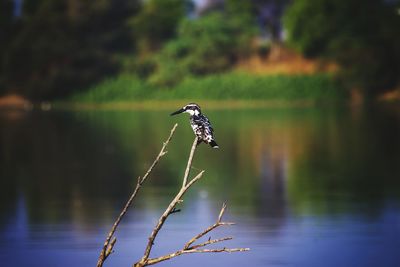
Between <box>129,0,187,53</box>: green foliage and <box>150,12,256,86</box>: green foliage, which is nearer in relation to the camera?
<box>150,12,256,86</box>: green foliage

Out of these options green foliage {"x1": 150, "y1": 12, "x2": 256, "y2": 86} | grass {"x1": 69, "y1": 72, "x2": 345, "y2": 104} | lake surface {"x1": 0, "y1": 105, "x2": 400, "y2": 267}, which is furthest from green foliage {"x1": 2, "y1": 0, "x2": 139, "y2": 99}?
lake surface {"x1": 0, "y1": 105, "x2": 400, "y2": 267}

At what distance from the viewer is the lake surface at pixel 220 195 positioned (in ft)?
54.6

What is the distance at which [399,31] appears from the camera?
71.2 m

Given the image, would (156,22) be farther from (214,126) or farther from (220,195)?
(220,195)

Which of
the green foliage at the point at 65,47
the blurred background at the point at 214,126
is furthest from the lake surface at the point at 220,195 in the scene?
the green foliage at the point at 65,47

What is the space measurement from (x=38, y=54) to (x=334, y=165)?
165 ft

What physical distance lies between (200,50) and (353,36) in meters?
9.25

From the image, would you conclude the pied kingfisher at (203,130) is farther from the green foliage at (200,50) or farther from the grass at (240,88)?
the green foliage at (200,50)

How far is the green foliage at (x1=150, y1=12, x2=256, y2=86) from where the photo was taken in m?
72.7

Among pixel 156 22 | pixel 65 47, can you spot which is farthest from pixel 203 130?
pixel 156 22

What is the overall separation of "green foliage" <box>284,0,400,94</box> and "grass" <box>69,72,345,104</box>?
2035mm

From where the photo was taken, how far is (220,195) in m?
23.4

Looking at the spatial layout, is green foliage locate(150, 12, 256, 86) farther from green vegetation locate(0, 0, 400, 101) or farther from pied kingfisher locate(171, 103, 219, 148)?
pied kingfisher locate(171, 103, 219, 148)

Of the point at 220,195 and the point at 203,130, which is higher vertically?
the point at 220,195
